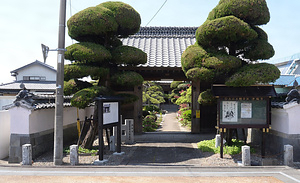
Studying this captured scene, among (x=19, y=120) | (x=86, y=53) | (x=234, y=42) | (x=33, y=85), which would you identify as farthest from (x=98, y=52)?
(x=33, y=85)

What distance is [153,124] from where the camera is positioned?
18.0 meters

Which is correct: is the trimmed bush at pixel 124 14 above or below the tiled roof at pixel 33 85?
above

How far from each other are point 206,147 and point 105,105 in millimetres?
4596

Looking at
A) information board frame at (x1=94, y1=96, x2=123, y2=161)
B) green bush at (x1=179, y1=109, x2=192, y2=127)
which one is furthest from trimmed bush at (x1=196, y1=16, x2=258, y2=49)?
green bush at (x1=179, y1=109, x2=192, y2=127)

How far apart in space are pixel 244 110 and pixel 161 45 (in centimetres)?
963

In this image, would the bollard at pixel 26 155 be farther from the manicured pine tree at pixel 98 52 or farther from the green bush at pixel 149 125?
the green bush at pixel 149 125

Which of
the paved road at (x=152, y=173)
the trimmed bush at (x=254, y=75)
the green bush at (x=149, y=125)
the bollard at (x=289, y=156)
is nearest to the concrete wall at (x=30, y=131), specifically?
the paved road at (x=152, y=173)

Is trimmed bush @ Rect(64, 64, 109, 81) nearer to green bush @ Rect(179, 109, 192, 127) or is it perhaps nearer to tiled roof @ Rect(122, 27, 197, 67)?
tiled roof @ Rect(122, 27, 197, 67)

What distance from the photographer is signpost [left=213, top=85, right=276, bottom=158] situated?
866 centimetres

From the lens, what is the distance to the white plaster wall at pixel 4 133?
30.5ft

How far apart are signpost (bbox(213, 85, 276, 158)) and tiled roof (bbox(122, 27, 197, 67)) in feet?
17.5

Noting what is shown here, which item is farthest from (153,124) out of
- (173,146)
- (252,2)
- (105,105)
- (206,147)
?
(252,2)

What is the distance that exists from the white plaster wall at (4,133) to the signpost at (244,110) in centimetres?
835

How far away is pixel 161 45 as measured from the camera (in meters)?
17.1
